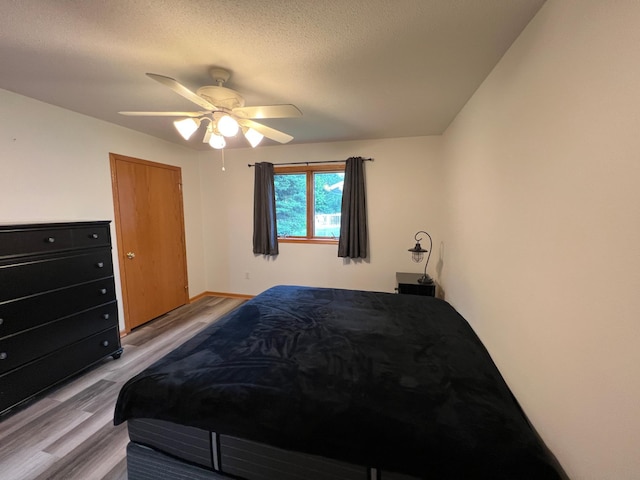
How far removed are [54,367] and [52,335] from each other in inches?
10.2

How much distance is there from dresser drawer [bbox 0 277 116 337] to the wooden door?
0.72m

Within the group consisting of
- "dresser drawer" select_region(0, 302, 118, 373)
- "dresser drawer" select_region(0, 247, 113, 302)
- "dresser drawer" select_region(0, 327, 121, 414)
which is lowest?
"dresser drawer" select_region(0, 327, 121, 414)

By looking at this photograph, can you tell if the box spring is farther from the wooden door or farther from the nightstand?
the wooden door

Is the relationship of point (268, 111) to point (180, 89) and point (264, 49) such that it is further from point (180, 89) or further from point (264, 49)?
point (180, 89)

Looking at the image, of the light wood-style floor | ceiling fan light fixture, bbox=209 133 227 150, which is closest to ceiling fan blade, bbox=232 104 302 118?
ceiling fan light fixture, bbox=209 133 227 150

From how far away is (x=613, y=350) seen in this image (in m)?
0.79

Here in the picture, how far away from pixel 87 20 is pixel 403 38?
166 cm

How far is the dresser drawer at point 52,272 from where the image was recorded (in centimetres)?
188

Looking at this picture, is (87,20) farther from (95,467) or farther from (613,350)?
(613,350)

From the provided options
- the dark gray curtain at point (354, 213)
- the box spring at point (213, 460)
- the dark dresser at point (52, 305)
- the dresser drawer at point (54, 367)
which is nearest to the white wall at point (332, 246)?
the dark gray curtain at point (354, 213)

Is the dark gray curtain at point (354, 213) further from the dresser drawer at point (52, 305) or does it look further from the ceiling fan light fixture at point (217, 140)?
the dresser drawer at point (52, 305)

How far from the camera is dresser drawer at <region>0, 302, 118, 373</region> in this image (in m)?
1.87

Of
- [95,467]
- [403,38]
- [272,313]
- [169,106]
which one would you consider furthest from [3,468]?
[403,38]

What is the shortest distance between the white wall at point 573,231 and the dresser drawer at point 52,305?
324 centimetres
